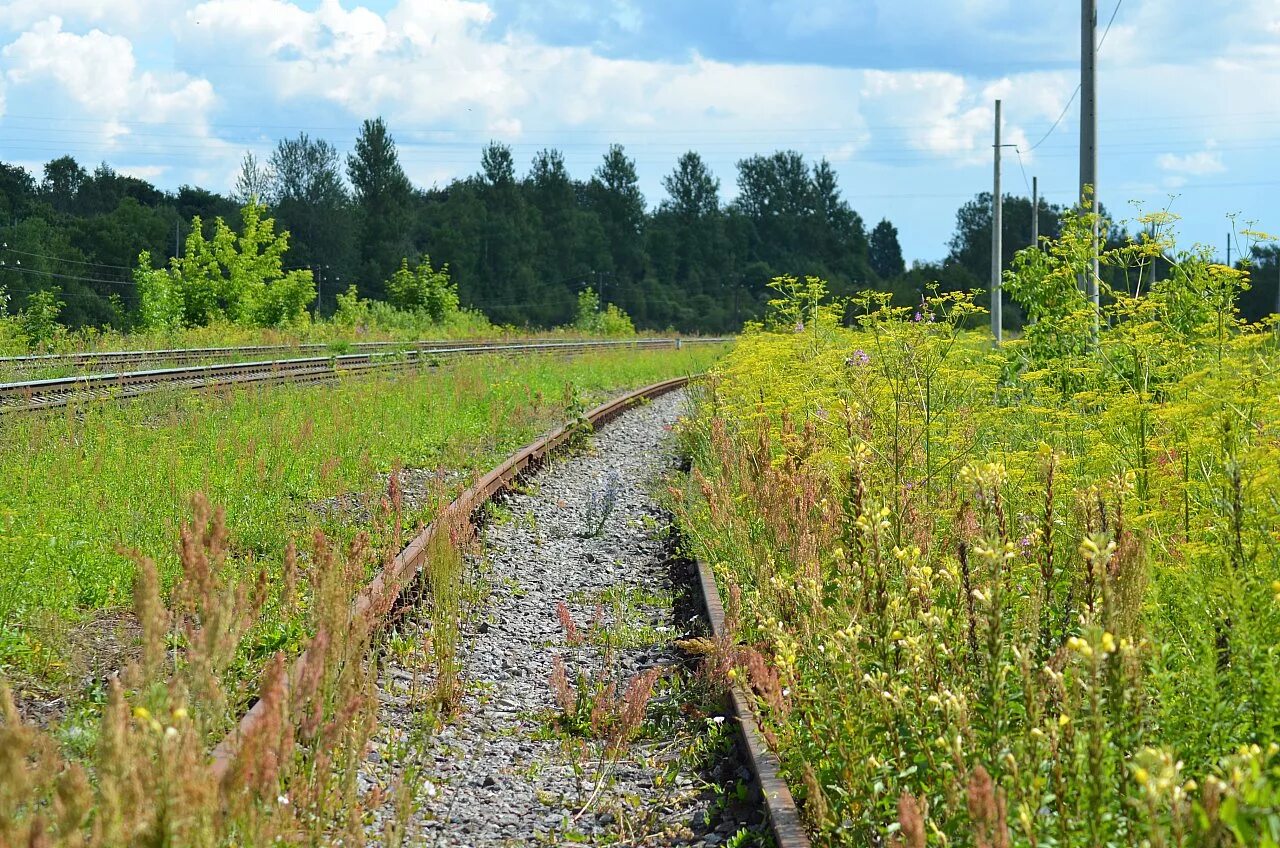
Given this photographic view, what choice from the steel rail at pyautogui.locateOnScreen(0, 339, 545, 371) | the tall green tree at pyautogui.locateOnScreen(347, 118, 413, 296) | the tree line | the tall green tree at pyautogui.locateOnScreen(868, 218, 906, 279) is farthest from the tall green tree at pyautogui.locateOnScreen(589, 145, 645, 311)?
the steel rail at pyautogui.locateOnScreen(0, 339, 545, 371)

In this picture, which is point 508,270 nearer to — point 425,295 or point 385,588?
point 425,295

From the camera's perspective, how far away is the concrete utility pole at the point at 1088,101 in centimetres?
1153

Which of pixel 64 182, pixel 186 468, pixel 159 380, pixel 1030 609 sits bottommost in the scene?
pixel 186 468

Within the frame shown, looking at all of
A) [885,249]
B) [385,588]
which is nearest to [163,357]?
[385,588]

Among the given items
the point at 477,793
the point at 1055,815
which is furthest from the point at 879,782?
the point at 477,793

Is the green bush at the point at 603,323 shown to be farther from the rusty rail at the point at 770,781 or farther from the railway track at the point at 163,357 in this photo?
the rusty rail at the point at 770,781

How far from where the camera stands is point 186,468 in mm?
9203

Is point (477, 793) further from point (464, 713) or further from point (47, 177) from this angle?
point (47, 177)

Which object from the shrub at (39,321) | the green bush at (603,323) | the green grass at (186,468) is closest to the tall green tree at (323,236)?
the green bush at (603,323)

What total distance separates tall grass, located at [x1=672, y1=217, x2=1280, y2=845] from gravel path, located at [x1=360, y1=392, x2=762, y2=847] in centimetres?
42

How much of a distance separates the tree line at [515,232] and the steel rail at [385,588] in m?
51.4

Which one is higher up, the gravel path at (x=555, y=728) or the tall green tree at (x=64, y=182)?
the tall green tree at (x=64, y=182)

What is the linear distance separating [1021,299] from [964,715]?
369 inches

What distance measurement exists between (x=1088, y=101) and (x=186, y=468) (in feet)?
29.8
